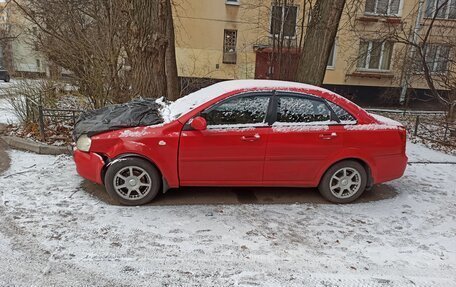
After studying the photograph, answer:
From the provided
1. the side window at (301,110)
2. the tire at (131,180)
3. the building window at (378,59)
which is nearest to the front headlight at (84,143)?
the tire at (131,180)

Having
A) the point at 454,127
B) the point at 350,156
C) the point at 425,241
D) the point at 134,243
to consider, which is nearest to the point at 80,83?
the point at 134,243

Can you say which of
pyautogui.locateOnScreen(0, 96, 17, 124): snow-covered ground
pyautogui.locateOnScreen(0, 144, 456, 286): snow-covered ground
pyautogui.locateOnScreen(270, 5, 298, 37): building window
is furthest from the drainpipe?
pyautogui.locateOnScreen(0, 96, 17, 124): snow-covered ground

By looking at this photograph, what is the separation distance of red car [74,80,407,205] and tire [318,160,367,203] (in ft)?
0.05

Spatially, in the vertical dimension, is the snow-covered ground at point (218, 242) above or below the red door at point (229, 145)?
below

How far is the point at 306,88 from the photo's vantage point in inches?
178

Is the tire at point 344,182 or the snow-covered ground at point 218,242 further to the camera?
the tire at point 344,182

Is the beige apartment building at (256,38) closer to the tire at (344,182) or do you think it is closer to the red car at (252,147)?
the red car at (252,147)

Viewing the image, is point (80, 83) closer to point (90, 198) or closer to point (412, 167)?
point (90, 198)

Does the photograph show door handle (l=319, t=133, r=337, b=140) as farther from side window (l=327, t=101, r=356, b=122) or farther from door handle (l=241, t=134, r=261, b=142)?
door handle (l=241, t=134, r=261, b=142)

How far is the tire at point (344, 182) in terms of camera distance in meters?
4.54

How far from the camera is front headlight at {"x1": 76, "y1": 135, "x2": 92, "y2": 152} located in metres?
4.25

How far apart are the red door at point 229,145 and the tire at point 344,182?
0.96 meters

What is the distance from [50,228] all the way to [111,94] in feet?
13.3

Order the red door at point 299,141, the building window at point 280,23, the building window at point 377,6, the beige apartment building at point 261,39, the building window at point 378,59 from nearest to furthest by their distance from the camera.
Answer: the red door at point 299,141 → the building window at point 280,23 → the beige apartment building at point 261,39 → the building window at point 377,6 → the building window at point 378,59
